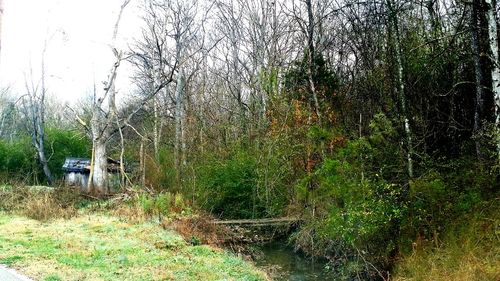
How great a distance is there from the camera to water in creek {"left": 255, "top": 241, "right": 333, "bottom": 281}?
563 inches

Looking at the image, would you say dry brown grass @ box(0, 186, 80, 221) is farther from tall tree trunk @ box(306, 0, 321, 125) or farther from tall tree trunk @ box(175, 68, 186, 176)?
tall tree trunk @ box(306, 0, 321, 125)

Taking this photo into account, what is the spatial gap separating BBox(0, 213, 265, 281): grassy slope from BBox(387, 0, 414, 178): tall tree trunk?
14.8 ft

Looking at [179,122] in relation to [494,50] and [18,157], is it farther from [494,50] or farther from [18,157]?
[494,50]

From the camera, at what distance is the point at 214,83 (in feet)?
115

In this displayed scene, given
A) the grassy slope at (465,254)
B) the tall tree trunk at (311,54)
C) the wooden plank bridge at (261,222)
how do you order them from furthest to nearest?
1. the wooden plank bridge at (261,222)
2. the tall tree trunk at (311,54)
3. the grassy slope at (465,254)

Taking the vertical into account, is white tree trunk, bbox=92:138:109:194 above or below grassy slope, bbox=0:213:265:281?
above

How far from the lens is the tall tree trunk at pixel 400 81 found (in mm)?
11860

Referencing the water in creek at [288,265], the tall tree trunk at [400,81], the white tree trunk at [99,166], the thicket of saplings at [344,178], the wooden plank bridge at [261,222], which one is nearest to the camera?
the thicket of saplings at [344,178]

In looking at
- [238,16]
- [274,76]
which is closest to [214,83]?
[238,16]

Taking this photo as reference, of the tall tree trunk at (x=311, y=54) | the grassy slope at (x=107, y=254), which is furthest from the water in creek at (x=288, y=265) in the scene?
the tall tree trunk at (x=311, y=54)

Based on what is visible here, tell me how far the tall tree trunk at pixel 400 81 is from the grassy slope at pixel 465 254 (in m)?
1.82

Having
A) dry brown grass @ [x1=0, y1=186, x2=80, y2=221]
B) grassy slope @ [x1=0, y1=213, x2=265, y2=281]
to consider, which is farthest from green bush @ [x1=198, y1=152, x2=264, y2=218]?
grassy slope @ [x1=0, y1=213, x2=265, y2=281]

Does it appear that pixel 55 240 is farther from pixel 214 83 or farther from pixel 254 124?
pixel 214 83

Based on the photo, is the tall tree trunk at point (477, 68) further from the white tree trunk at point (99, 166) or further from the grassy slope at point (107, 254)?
the white tree trunk at point (99, 166)
